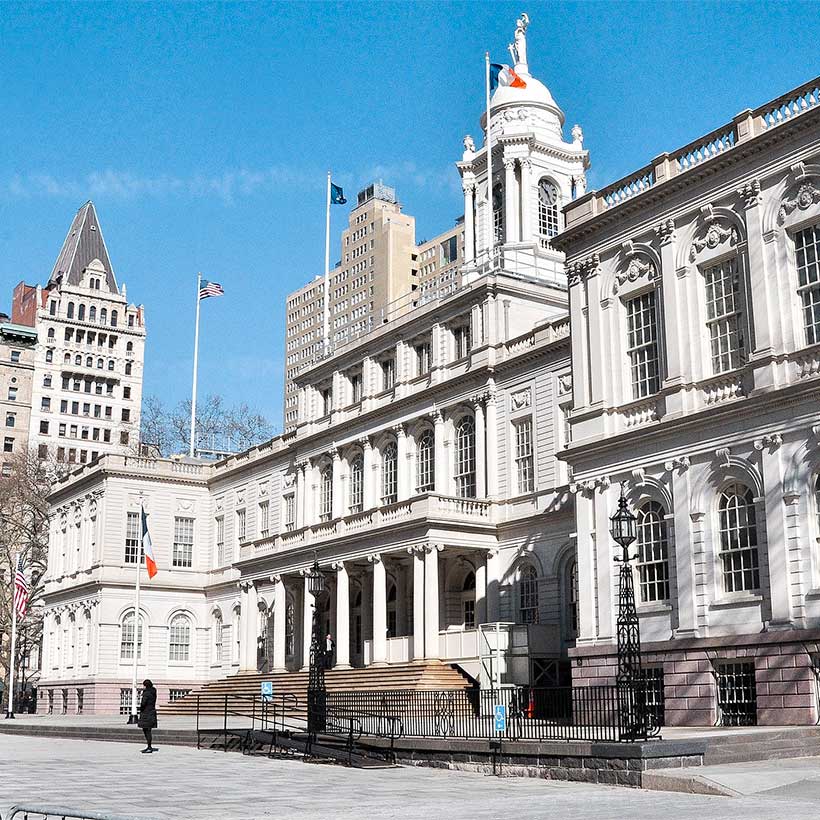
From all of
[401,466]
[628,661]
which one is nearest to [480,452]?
[401,466]

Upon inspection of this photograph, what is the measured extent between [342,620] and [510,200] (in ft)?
66.8

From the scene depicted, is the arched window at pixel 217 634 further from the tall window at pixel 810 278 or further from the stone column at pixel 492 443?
the tall window at pixel 810 278

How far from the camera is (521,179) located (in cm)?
5319

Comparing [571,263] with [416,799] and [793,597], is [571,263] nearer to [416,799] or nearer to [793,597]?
[793,597]

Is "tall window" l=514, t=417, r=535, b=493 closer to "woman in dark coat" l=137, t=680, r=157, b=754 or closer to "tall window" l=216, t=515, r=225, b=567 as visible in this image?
"woman in dark coat" l=137, t=680, r=157, b=754

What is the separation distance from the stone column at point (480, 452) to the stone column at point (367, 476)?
6.98 metres

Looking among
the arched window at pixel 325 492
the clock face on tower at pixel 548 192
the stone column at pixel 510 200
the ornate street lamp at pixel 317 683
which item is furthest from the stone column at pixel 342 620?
the clock face on tower at pixel 548 192

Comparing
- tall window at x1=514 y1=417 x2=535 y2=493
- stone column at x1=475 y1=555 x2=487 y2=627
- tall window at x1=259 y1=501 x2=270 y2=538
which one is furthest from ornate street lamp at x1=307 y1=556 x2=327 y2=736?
tall window at x1=259 y1=501 x2=270 y2=538

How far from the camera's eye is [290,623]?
5478 cm

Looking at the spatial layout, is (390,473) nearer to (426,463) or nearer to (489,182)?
(426,463)

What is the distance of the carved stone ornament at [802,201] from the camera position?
2766 centimetres

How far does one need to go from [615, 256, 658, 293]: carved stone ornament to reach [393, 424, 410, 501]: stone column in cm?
1809

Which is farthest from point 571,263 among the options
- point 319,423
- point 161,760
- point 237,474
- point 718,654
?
point 237,474

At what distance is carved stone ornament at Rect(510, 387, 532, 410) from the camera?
4369 cm
